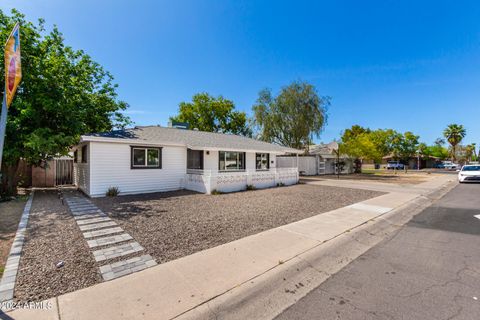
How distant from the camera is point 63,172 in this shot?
1481 cm

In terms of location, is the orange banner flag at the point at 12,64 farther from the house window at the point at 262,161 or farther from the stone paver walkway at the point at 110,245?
the house window at the point at 262,161

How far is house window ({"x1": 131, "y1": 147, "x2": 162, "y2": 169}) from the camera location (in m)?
11.3

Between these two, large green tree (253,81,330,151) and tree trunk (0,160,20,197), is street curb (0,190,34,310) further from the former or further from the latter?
large green tree (253,81,330,151)

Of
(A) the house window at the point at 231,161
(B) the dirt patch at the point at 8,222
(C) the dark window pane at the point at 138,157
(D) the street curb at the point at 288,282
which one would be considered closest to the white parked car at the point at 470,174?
(A) the house window at the point at 231,161

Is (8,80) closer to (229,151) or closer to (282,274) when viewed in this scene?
(282,274)

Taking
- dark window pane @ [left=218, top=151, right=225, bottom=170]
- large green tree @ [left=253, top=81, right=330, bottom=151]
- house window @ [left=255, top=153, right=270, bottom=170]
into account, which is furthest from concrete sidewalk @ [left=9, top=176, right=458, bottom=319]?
large green tree @ [left=253, top=81, right=330, bottom=151]

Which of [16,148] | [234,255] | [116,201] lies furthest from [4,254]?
[16,148]

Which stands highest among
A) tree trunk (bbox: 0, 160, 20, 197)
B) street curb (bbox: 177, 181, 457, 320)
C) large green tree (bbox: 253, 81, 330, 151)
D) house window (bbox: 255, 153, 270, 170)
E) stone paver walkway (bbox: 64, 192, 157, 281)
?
large green tree (bbox: 253, 81, 330, 151)

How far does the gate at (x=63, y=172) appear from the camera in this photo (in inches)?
572

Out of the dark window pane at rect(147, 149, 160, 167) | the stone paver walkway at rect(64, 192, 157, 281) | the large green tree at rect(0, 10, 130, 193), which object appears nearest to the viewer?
the stone paver walkway at rect(64, 192, 157, 281)

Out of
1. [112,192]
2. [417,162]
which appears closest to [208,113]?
[112,192]

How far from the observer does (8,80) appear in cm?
338

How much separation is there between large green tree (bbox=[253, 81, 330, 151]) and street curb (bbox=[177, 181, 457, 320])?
2238cm

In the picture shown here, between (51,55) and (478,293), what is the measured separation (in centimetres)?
1717
